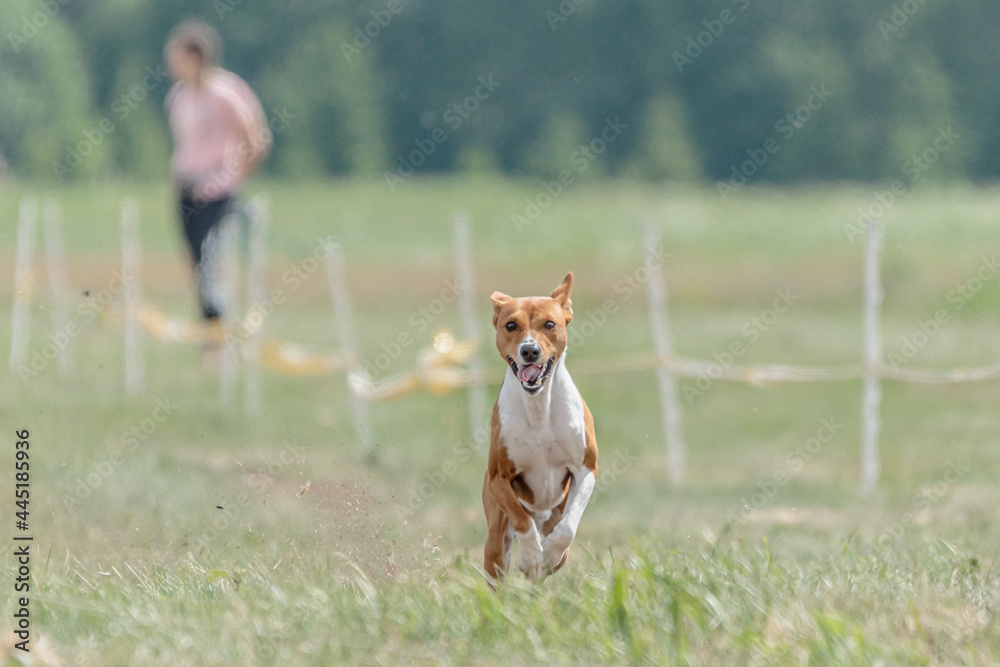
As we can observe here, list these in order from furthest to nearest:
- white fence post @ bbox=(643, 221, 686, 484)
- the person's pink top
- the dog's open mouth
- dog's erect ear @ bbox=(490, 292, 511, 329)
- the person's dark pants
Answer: the person's dark pants < the person's pink top < white fence post @ bbox=(643, 221, 686, 484) < dog's erect ear @ bbox=(490, 292, 511, 329) < the dog's open mouth

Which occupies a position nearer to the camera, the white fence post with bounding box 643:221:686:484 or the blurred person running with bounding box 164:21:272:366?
the white fence post with bounding box 643:221:686:484

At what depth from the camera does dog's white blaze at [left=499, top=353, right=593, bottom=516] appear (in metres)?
4.62

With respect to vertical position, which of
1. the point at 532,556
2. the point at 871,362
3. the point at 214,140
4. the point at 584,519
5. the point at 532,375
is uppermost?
the point at 214,140

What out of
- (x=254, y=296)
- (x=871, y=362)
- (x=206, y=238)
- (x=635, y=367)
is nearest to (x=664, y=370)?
(x=871, y=362)

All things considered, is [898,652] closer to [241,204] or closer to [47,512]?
[47,512]

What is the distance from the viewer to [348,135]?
6781 cm

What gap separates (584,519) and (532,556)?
4414 mm

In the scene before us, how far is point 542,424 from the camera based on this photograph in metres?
4.63

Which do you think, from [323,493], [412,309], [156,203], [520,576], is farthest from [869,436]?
[156,203]

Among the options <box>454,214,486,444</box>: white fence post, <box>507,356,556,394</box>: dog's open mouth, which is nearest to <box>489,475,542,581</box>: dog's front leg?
<box>507,356,556,394</box>: dog's open mouth

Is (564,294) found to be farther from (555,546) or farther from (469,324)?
(469,324)

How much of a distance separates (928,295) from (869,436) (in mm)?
14769

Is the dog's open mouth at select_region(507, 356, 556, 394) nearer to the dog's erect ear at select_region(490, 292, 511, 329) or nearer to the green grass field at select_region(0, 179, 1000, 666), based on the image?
the dog's erect ear at select_region(490, 292, 511, 329)

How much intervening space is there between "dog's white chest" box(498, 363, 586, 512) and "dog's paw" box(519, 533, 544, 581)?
0.23 meters
